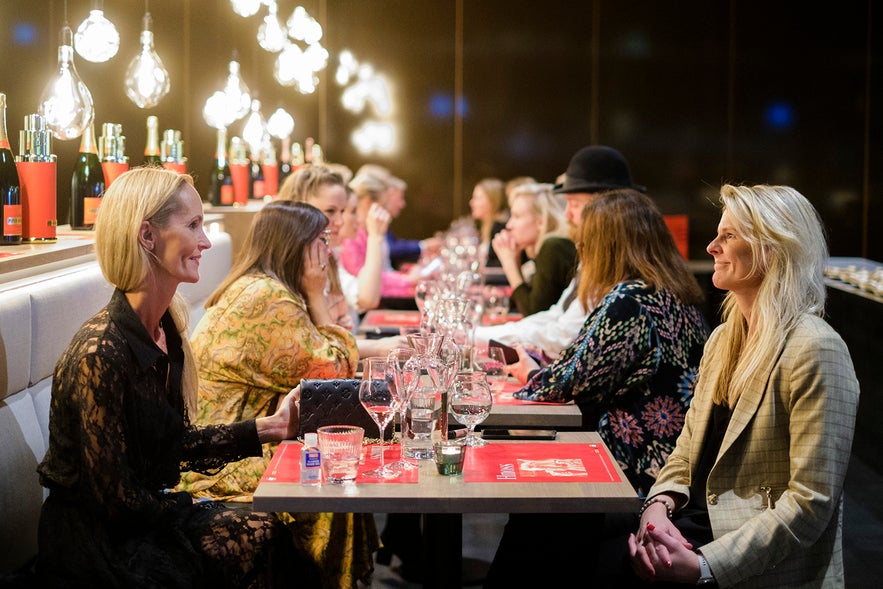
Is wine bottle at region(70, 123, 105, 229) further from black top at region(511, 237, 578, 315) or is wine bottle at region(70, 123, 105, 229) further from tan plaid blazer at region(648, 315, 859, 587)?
tan plaid blazer at region(648, 315, 859, 587)

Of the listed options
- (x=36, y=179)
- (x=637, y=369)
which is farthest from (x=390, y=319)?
(x=36, y=179)

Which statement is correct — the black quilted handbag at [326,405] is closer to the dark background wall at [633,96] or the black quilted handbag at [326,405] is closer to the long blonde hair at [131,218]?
the long blonde hair at [131,218]

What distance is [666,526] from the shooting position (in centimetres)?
232

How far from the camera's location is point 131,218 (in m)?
2.34

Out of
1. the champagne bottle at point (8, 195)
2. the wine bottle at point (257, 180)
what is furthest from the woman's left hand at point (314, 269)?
the wine bottle at point (257, 180)

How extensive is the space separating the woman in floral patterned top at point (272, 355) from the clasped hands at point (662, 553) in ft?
2.84

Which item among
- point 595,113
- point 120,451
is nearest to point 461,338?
point 120,451

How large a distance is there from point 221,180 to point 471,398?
13.1 ft

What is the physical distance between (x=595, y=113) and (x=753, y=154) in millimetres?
1564

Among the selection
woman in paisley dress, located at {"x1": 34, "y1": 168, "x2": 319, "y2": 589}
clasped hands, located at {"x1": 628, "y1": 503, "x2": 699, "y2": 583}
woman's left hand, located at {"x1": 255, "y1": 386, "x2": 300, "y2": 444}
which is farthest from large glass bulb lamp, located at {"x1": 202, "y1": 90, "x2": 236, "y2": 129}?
clasped hands, located at {"x1": 628, "y1": 503, "x2": 699, "y2": 583}

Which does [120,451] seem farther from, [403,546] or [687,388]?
[403,546]

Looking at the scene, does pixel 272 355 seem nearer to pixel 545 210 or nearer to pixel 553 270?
pixel 553 270

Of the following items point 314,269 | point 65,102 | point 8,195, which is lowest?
point 314,269

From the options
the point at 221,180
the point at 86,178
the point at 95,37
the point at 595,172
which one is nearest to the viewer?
the point at 95,37
